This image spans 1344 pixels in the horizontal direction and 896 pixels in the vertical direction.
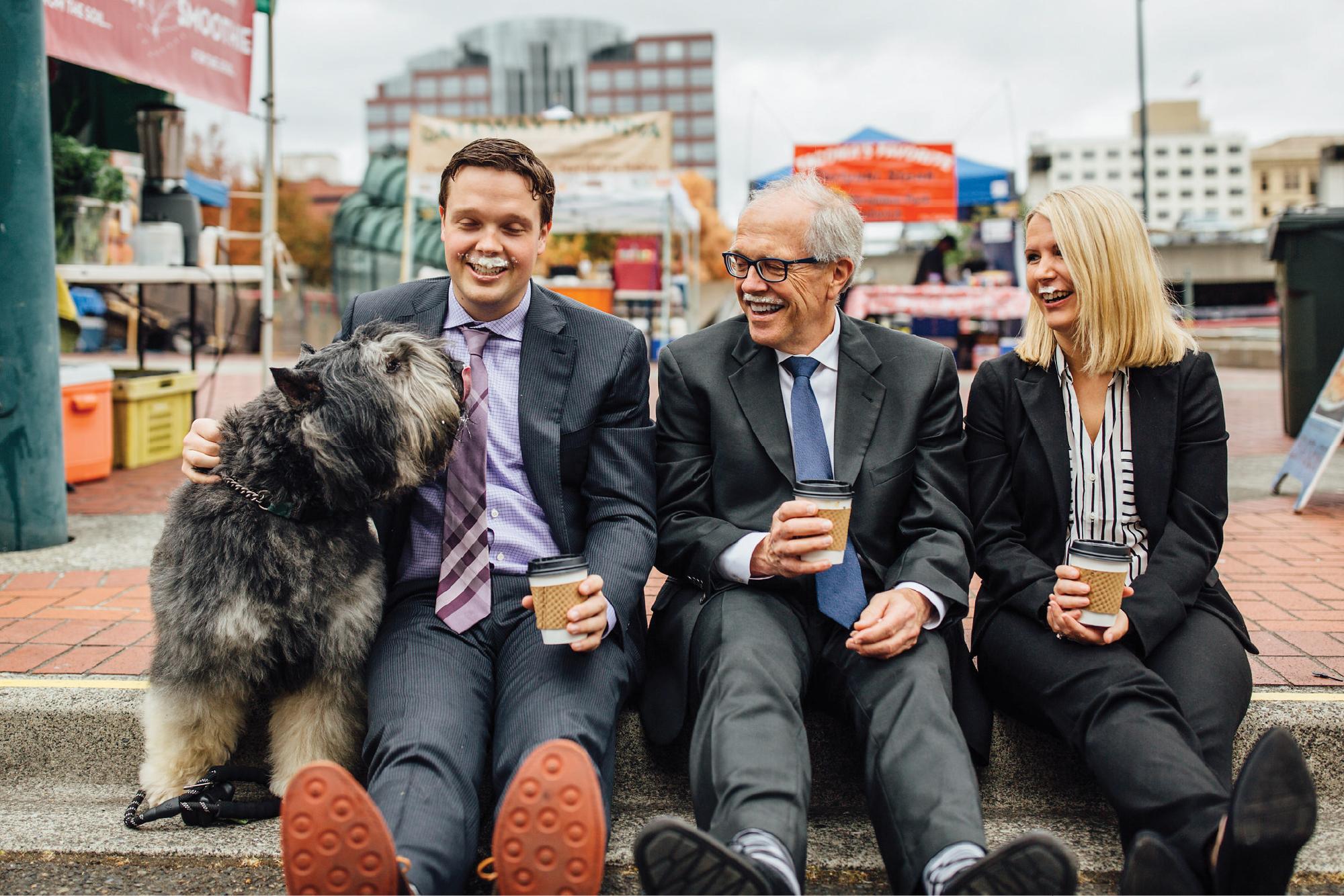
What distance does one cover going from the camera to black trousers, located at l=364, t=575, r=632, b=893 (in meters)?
2.11

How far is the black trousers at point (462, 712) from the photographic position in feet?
6.92

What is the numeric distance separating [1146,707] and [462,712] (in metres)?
1.58

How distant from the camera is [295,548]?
2.39m

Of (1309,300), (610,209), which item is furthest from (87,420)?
(1309,300)

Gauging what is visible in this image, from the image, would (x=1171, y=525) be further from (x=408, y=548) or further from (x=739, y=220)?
(x=408, y=548)

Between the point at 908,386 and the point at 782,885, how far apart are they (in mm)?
1462

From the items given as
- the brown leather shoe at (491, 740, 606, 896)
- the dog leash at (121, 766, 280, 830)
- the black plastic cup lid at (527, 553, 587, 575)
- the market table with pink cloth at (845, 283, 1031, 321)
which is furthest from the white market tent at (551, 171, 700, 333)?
the brown leather shoe at (491, 740, 606, 896)

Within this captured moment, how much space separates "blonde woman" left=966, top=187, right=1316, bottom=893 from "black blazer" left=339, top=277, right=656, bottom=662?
961 millimetres

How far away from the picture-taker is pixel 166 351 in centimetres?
3092

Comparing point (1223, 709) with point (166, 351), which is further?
point (166, 351)

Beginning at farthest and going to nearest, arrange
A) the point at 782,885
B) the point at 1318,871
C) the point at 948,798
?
the point at 1318,871 → the point at 948,798 → the point at 782,885

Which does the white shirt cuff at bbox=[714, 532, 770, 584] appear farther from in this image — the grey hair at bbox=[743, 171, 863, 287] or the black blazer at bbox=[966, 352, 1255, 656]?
the grey hair at bbox=[743, 171, 863, 287]

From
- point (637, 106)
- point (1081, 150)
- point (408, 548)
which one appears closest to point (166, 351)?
point (408, 548)

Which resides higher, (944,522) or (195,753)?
(944,522)
